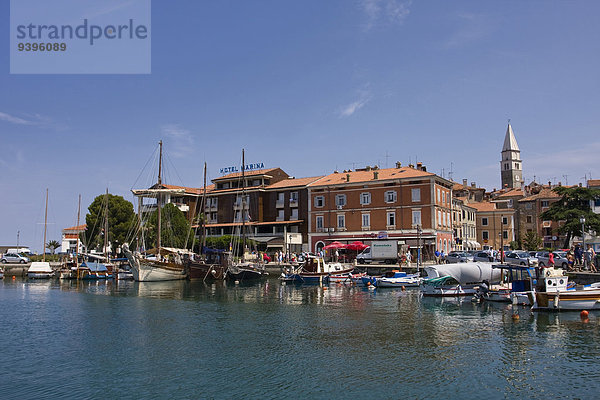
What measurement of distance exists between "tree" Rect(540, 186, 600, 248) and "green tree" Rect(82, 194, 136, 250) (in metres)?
62.5

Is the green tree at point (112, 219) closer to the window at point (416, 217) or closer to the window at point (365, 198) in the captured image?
the window at point (365, 198)

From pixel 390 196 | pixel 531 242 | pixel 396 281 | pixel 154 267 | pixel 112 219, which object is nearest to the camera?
pixel 396 281

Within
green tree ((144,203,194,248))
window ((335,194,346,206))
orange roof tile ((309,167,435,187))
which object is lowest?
green tree ((144,203,194,248))

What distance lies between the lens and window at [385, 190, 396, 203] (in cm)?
6706

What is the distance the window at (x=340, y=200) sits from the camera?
71.4 meters

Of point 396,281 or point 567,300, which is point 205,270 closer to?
point 396,281

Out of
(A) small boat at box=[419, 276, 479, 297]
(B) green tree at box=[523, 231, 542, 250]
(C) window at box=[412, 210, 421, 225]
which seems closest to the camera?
(A) small boat at box=[419, 276, 479, 297]

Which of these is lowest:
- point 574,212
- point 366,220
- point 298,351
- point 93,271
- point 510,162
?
point 298,351

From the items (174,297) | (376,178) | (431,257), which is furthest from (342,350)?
(376,178)

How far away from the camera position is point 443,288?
1485 inches

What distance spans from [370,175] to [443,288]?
116 ft

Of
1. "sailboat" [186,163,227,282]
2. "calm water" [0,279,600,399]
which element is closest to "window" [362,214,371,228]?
"sailboat" [186,163,227,282]

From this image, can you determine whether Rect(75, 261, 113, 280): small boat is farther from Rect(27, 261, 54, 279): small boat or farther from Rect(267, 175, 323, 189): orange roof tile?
Rect(267, 175, 323, 189): orange roof tile

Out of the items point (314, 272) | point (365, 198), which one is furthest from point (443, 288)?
point (365, 198)
